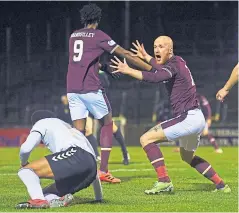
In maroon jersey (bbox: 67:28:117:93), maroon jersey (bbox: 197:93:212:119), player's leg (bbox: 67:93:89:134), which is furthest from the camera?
maroon jersey (bbox: 197:93:212:119)

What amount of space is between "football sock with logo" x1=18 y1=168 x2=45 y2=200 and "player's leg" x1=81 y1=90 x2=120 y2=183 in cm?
380

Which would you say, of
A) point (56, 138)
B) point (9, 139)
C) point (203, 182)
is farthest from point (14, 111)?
point (56, 138)

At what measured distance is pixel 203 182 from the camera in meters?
13.4

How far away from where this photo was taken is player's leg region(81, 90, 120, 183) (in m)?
13.1

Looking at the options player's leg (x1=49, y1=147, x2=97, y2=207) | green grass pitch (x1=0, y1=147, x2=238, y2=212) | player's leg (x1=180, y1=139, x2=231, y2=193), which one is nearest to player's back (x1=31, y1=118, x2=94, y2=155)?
player's leg (x1=49, y1=147, x2=97, y2=207)

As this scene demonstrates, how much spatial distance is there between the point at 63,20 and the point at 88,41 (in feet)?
87.9

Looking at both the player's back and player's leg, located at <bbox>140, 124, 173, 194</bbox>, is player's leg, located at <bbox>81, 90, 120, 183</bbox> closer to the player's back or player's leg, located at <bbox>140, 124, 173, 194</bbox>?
player's leg, located at <bbox>140, 124, 173, 194</bbox>

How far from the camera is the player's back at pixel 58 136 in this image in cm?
942

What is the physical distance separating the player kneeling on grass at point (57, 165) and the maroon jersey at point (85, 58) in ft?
11.2

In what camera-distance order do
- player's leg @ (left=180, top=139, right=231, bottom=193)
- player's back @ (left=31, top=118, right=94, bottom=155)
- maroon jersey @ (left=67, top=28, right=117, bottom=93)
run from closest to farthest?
player's back @ (left=31, top=118, right=94, bottom=155), player's leg @ (left=180, top=139, right=231, bottom=193), maroon jersey @ (left=67, top=28, right=117, bottom=93)

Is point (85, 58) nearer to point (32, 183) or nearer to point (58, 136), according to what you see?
point (58, 136)

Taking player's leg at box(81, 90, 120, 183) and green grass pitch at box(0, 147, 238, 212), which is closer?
green grass pitch at box(0, 147, 238, 212)

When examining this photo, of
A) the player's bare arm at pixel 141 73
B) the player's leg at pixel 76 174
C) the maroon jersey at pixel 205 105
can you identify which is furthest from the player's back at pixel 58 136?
the maroon jersey at pixel 205 105

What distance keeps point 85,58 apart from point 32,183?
13.4ft
